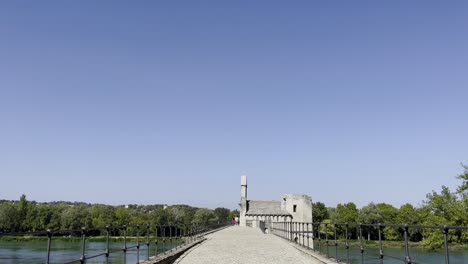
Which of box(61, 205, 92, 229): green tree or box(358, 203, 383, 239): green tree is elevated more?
box(358, 203, 383, 239): green tree

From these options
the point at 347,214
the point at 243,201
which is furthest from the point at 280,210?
the point at 347,214

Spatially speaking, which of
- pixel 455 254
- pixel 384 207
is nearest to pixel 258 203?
pixel 455 254

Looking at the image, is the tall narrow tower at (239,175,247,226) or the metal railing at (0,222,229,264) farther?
the tall narrow tower at (239,175,247,226)

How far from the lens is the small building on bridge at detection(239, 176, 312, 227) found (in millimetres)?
68125

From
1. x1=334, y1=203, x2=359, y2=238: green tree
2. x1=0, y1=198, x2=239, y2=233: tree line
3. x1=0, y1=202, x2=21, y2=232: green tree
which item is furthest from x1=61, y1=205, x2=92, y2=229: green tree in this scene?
x1=334, y1=203, x2=359, y2=238: green tree

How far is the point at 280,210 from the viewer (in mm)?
70062

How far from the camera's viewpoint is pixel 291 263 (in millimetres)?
11852

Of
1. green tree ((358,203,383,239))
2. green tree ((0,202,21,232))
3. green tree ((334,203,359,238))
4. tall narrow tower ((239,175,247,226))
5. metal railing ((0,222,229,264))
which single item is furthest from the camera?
green tree ((0,202,21,232))

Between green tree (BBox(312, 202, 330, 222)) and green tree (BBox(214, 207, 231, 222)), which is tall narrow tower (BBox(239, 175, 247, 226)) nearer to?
green tree (BBox(312, 202, 330, 222))

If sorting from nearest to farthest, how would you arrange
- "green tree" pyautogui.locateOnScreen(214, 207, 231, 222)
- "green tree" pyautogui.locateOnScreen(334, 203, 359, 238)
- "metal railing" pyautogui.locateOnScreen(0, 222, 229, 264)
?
"metal railing" pyautogui.locateOnScreen(0, 222, 229, 264), "green tree" pyautogui.locateOnScreen(334, 203, 359, 238), "green tree" pyautogui.locateOnScreen(214, 207, 231, 222)

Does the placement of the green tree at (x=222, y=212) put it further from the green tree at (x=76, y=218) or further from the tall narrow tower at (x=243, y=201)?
the tall narrow tower at (x=243, y=201)

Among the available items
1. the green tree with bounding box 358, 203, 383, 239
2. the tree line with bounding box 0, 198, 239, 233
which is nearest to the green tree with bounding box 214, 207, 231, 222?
the tree line with bounding box 0, 198, 239, 233

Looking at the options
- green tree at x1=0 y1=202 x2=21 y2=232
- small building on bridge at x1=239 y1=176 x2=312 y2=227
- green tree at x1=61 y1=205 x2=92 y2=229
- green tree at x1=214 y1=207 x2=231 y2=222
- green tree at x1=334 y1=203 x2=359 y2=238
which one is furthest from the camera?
green tree at x1=214 y1=207 x2=231 y2=222

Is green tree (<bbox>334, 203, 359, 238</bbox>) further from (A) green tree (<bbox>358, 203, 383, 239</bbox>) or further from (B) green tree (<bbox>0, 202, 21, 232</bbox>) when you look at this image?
(B) green tree (<bbox>0, 202, 21, 232</bbox>)
